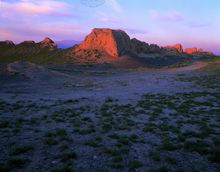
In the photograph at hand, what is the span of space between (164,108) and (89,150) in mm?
10830

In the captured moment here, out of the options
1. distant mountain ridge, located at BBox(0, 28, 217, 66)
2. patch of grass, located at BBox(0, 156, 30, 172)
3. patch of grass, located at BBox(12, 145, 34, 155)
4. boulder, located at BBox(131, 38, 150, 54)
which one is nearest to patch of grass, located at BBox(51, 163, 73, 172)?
patch of grass, located at BBox(0, 156, 30, 172)

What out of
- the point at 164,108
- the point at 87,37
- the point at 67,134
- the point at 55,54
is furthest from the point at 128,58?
the point at 67,134

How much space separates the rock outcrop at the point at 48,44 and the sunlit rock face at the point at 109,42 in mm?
21803

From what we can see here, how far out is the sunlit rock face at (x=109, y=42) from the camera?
108m

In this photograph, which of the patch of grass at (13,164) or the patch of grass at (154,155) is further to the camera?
the patch of grass at (154,155)

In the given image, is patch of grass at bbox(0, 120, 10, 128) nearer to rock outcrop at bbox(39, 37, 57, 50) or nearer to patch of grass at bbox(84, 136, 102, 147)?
patch of grass at bbox(84, 136, 102, 147)

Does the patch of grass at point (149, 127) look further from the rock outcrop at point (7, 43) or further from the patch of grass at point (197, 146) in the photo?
the rock outcrop at point (7, 43)

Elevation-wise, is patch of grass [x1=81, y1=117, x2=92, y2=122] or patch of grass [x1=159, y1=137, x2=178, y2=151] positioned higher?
patch of grass [x1=159, y1=137, x2=178, y2=151]

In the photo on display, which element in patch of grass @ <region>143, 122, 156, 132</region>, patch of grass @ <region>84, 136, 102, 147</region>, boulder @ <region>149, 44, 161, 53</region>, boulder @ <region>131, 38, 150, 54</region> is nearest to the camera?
patch of grass @ <region>84, 136, 102, 147</region>

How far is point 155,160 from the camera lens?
9242mm

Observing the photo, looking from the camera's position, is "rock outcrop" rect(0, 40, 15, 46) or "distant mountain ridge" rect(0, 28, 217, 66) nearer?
"distant mountain ridge" rect(0, 28, 217, 66)

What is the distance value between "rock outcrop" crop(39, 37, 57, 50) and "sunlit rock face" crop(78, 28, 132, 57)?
21.8 metres

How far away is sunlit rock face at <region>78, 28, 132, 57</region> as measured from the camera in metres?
108

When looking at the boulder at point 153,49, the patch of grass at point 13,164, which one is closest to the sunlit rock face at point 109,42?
the boulder at point 153,49
